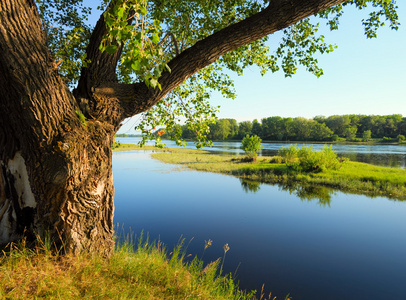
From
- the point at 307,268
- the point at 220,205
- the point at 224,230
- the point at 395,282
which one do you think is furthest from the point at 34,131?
the point at 220,205

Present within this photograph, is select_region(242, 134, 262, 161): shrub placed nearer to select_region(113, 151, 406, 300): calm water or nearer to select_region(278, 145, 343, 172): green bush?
select_region(278, 145, 343, 172): green bush

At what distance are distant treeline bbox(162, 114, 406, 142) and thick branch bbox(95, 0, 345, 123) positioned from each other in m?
93.7

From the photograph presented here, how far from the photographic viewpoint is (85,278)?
112 inches

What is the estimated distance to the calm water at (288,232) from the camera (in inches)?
233

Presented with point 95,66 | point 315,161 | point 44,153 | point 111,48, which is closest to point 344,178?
point 315,161

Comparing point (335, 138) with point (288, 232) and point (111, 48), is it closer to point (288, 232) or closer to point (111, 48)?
point (288, 232)

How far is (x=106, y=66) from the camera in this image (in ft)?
11.3

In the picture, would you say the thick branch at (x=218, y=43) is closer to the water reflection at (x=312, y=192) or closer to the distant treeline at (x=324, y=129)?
the water reflection at (x=312, y=192)

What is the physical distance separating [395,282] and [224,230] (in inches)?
200

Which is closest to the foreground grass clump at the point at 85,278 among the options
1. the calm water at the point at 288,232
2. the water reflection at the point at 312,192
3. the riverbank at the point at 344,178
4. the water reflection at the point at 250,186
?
the calm water at the point at 288,232

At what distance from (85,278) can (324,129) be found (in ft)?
385

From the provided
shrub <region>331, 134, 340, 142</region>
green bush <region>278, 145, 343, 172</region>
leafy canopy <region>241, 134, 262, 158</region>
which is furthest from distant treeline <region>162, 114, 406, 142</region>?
green bush <region>278, 145, 343, 172</region>

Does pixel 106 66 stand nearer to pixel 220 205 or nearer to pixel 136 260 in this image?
pixel 136 260

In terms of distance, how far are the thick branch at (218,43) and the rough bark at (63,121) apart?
1 cm
